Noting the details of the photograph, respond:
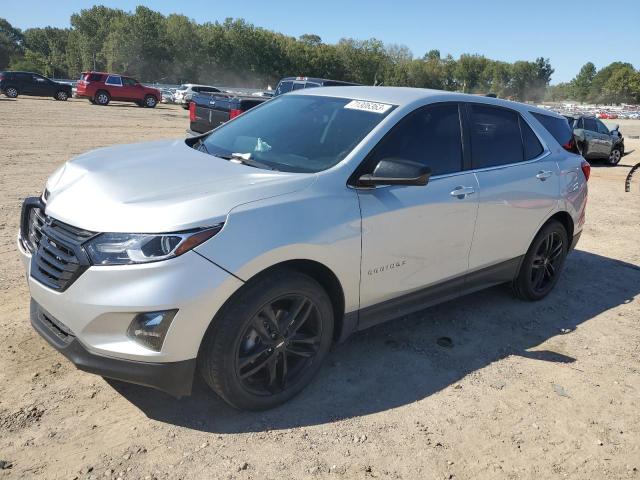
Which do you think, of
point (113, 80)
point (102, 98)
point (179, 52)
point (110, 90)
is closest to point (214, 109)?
point (102, 98)

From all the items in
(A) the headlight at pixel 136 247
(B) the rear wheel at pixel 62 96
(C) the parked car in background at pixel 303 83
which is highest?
(C) the parked car in background at pixel 303 83

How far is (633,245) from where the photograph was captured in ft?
24.4

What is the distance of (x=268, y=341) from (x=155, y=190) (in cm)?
103

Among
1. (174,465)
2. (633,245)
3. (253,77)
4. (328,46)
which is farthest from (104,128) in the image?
(328,46)

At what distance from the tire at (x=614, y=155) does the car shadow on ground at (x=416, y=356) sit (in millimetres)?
14587

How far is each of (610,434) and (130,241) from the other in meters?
2.95

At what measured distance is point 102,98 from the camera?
31250 millimetres

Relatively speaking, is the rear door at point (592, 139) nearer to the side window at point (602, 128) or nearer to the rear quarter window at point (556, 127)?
the side window at point (602, 128)

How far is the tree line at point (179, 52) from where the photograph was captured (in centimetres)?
8519

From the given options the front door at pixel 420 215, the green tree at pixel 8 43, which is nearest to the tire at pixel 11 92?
the front door at pixel 420 215

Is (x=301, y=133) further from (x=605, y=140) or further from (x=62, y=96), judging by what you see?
(x=62, y=96)

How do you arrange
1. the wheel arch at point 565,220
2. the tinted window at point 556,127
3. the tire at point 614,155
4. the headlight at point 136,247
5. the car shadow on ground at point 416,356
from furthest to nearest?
the tire at point 614,155, the tinted window at point 556,127, the wheel arch at point 565,220, the car shadow on ground at point 416,356, the headlight at point 136,247

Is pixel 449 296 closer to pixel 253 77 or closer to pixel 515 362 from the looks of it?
pixel 515 362

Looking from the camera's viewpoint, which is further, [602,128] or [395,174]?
[602,128]
